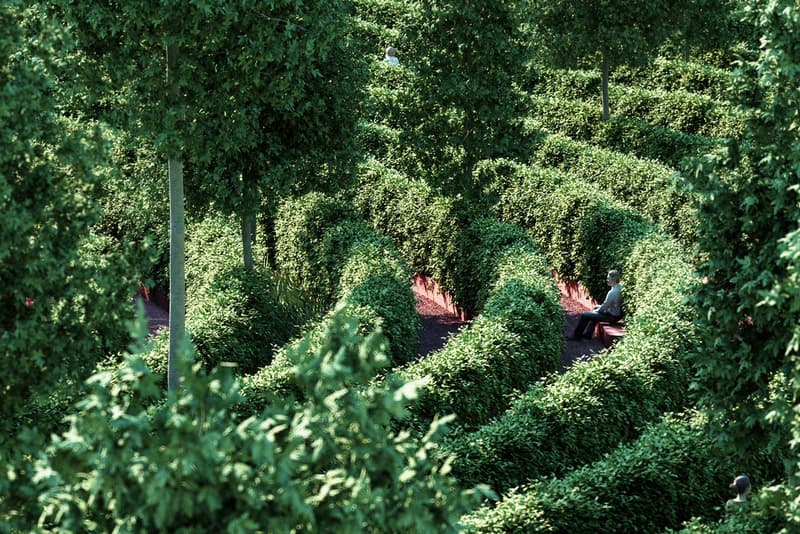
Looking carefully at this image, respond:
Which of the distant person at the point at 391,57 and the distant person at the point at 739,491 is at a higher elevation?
the distant person at the point at 391,57

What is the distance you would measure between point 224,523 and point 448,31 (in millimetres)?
15286

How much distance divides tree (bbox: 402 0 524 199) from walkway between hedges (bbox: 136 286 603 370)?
2.24m

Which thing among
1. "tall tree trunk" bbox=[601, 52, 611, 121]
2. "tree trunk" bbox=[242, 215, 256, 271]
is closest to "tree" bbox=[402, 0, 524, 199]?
"tree trunk" bbox=[242, 215, 256, 271]

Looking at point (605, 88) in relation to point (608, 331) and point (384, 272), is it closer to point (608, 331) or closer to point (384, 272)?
point (608, 331)

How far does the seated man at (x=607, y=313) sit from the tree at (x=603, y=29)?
8.99m

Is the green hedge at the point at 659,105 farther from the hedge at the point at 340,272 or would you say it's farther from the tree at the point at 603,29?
the hedge at the point at 340,272

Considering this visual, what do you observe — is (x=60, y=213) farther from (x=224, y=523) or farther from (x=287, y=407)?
(x=224, y=523)

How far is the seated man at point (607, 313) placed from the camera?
17906mm

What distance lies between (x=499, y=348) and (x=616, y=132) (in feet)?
42.0

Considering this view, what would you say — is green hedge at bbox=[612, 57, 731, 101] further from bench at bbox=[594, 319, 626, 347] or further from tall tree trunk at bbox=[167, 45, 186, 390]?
tall tree trunk at bbox=[167, 45, 186, 390]

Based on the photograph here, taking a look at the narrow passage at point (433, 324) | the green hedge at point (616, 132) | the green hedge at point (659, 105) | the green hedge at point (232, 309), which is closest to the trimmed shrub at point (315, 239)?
the green hedge at point (232, 309)

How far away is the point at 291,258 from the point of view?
20.8m

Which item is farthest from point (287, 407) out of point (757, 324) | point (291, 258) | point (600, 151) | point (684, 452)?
point (600, 151)

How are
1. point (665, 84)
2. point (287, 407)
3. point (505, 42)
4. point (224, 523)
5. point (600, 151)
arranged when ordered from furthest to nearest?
point (665, 84), point (600, 151), point (505, 42), point (287, 407), point (224, 523)
